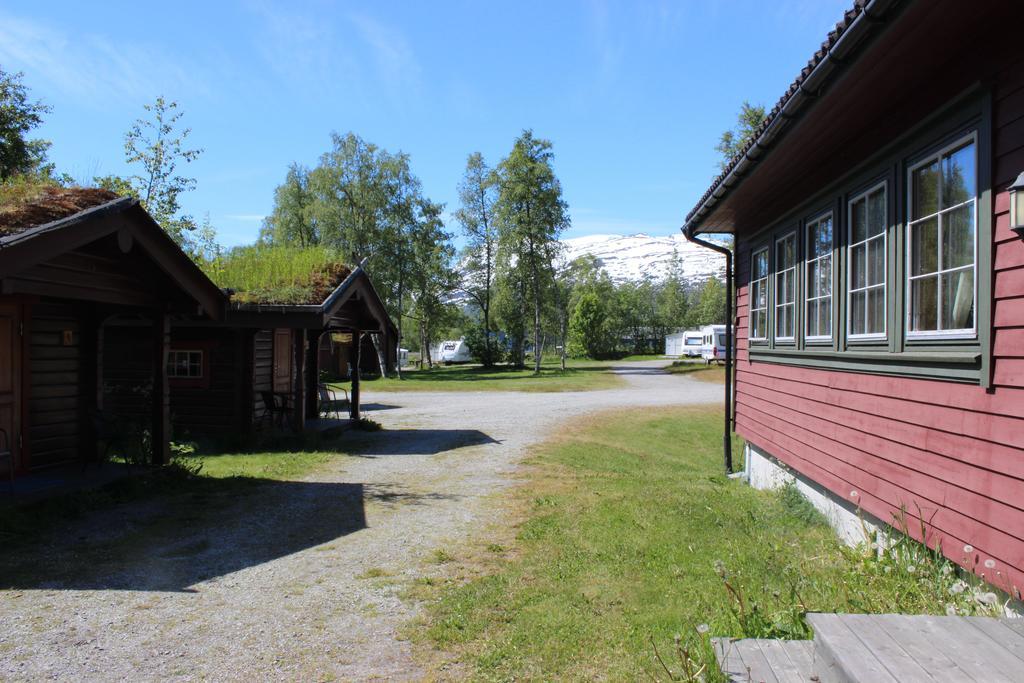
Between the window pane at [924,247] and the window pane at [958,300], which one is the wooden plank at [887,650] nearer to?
the window pane at [958,300]

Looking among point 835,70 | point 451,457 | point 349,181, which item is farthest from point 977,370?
point 349,181

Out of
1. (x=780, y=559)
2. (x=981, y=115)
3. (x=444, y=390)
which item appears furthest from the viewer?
(x=444, y=390)

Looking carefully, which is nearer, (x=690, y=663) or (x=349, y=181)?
(x=690, y=663)

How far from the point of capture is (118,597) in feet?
15.6

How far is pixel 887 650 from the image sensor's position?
106 inches

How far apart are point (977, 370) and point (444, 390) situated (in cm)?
2514

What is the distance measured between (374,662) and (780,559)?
10.5 ft

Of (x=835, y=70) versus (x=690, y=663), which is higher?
(x=835, y=70)

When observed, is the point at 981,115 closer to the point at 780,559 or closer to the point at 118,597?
the point at 780,559

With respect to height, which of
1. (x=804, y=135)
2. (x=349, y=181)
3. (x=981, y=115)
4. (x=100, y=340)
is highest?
(x=349, y=181)

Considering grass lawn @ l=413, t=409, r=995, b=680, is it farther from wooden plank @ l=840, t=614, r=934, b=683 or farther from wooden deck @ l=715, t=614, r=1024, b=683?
wooden plank @ l=840, t=614, r=934, b=683

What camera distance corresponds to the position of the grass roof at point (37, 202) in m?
6.47

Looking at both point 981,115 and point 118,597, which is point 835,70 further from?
point 118,597

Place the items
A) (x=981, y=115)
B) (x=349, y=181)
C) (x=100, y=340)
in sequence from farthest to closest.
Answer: (x=349, y=181)
(x=100, y=340)
(x=981, y=115)
